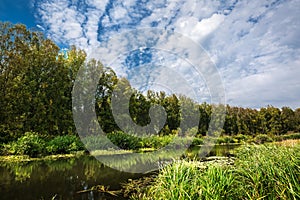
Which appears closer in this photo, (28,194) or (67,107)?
(28,194)

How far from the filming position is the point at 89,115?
80.8 ft

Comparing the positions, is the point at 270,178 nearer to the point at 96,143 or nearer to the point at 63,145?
the point at 63,145

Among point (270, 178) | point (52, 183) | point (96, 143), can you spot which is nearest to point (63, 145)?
point (96, 143)

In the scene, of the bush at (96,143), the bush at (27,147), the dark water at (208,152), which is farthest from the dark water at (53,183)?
the bush at (96,143)

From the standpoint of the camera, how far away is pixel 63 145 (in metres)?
16.1

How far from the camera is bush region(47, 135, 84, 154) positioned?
15.3m

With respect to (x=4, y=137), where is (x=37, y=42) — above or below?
above

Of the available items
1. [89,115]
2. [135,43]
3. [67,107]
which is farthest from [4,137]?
[135,43]

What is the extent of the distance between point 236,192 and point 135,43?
15.5 meters

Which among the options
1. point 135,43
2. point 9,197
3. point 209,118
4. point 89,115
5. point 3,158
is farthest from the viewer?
point 209,118

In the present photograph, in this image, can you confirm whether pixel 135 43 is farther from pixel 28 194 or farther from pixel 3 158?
pixel 28 194

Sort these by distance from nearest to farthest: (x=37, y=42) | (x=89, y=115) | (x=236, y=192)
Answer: (x=236, y=192) → (x=37, y=42) → (x=89, y=115)

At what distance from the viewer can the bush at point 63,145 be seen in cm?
1529

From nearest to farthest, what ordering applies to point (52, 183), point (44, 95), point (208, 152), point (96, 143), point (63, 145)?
point (52, 183) < point (63, 145) < point (96, 143) < point (208, 152) < point (44, 95)
